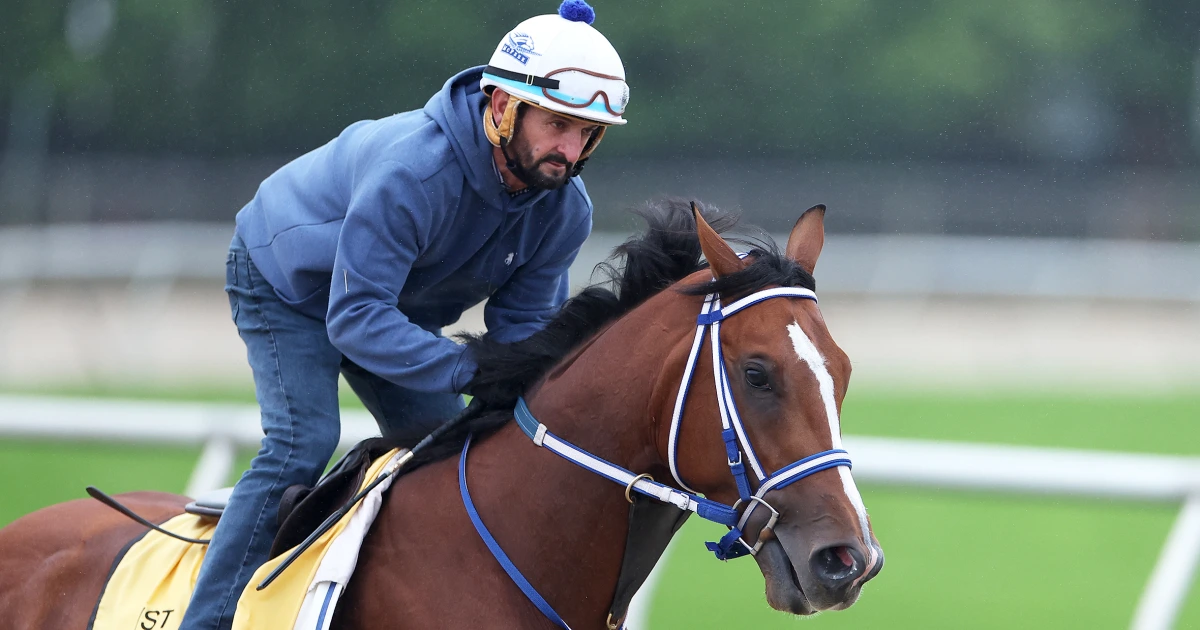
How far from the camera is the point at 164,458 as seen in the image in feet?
35.8

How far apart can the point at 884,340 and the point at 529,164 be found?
50.1ft

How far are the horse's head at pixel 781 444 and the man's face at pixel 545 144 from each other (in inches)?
22.1

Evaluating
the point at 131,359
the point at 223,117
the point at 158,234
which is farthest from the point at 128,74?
the point at 131,359

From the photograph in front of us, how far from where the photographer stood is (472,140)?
303 centimetres

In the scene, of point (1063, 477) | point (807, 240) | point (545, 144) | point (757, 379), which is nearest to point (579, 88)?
point (545, 144)

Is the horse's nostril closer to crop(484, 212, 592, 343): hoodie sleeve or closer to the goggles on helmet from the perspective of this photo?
the goggles on helmet

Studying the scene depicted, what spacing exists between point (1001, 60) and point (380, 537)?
2414cm

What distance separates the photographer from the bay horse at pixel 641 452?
2.34 m

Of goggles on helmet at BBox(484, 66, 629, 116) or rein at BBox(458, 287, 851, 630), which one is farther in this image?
goggles on helmet at BBox(484, 66, 629, 116)

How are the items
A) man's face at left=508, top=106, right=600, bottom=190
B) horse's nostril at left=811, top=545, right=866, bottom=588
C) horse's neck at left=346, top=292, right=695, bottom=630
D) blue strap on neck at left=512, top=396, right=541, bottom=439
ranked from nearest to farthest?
1. horse's nostril at left=811, top=545, right=866, bottom=588
2. horse's neck at left=346, top=292, right=695, bottom=630
3. blue strap on neck at left=512, top=396, right=541, bottom=439
4. man's face at left=508, top=106, right=600, bottom=190

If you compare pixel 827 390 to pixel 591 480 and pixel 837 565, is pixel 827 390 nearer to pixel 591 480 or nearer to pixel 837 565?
pixel 837 565

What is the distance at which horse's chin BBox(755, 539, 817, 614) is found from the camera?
229 cm

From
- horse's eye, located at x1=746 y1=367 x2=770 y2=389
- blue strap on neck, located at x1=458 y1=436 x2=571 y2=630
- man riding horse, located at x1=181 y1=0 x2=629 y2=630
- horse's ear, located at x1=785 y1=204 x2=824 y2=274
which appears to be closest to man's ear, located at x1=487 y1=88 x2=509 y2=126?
man riding horse, located at x1=181 y1=0 x2=629 y2=630

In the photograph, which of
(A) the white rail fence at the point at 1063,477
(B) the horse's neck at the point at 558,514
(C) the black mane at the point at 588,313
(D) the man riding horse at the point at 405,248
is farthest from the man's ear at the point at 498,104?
(A) the white rail fence at the point at 1063,477
